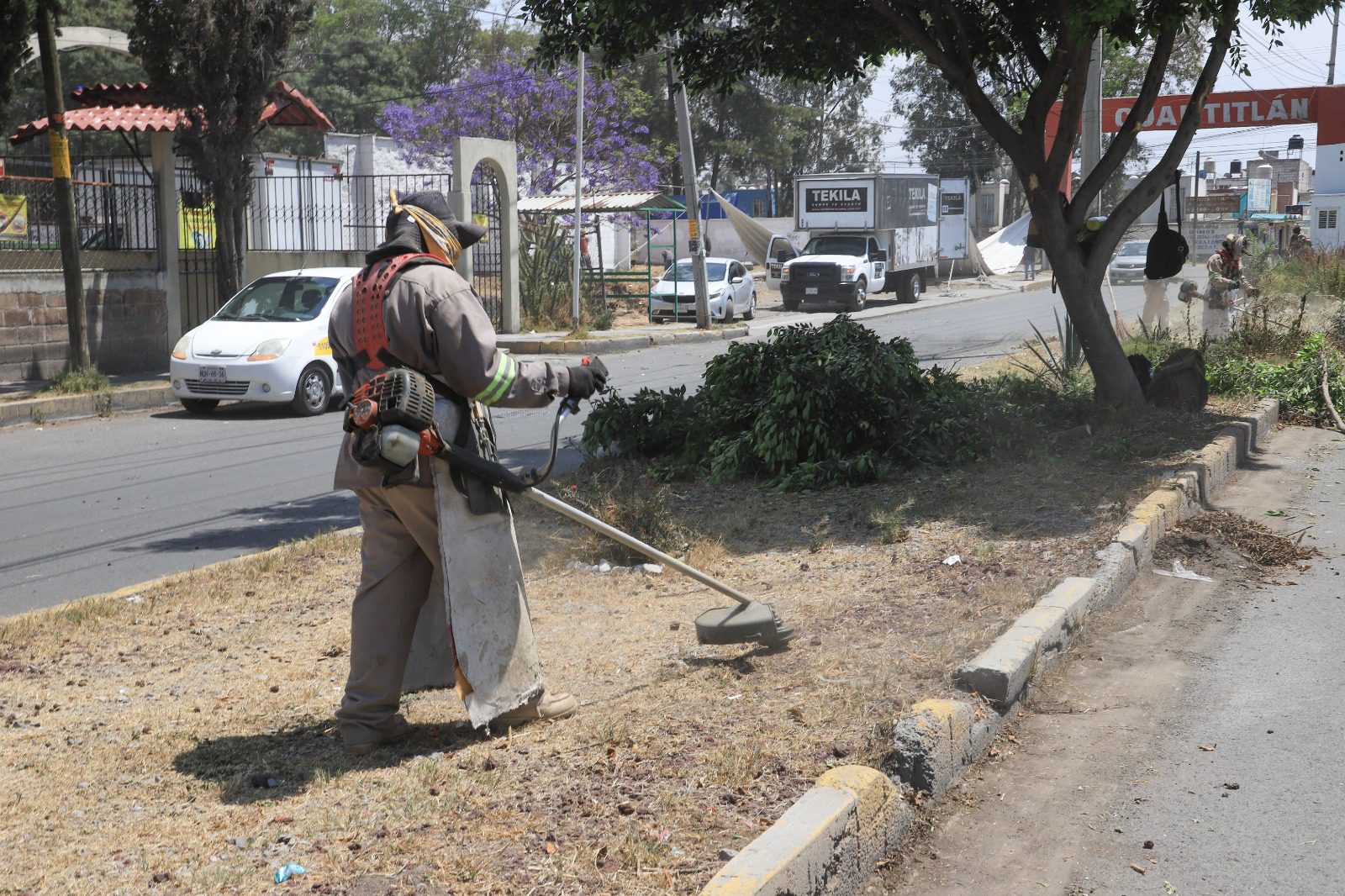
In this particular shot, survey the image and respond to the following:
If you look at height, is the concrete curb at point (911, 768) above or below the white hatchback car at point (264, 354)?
below

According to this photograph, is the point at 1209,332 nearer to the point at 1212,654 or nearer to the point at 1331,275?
the point at 1331,275

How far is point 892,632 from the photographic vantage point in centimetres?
553

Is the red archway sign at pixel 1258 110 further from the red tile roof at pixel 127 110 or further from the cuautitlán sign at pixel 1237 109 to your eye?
the red tile roof at pixel 127 110

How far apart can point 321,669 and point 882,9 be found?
7.27 m

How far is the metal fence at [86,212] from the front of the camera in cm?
1664

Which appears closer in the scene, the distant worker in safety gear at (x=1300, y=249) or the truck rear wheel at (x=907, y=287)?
the distant worker in safety gear at (x=1300, y=249)

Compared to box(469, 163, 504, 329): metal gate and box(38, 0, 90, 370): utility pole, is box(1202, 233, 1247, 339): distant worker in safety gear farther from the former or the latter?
box(38, 0, 90, 370): utility pole

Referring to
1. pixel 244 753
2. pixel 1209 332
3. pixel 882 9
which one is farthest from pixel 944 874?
pixel 1209 332

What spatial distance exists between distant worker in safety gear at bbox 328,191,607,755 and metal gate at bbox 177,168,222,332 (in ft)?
50.0

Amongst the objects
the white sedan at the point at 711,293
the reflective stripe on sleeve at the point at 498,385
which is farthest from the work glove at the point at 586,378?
the white sedan at the point at 711,293

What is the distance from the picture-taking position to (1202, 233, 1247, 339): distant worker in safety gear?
15.6m

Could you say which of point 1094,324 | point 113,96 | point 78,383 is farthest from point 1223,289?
point 113,96

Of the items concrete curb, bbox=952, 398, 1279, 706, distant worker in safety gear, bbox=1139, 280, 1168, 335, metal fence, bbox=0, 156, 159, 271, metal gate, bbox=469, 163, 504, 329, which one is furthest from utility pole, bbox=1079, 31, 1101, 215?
metal gate, bbox=469, 163, 504, 329

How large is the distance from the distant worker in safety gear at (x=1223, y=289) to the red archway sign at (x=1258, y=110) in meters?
3.59
